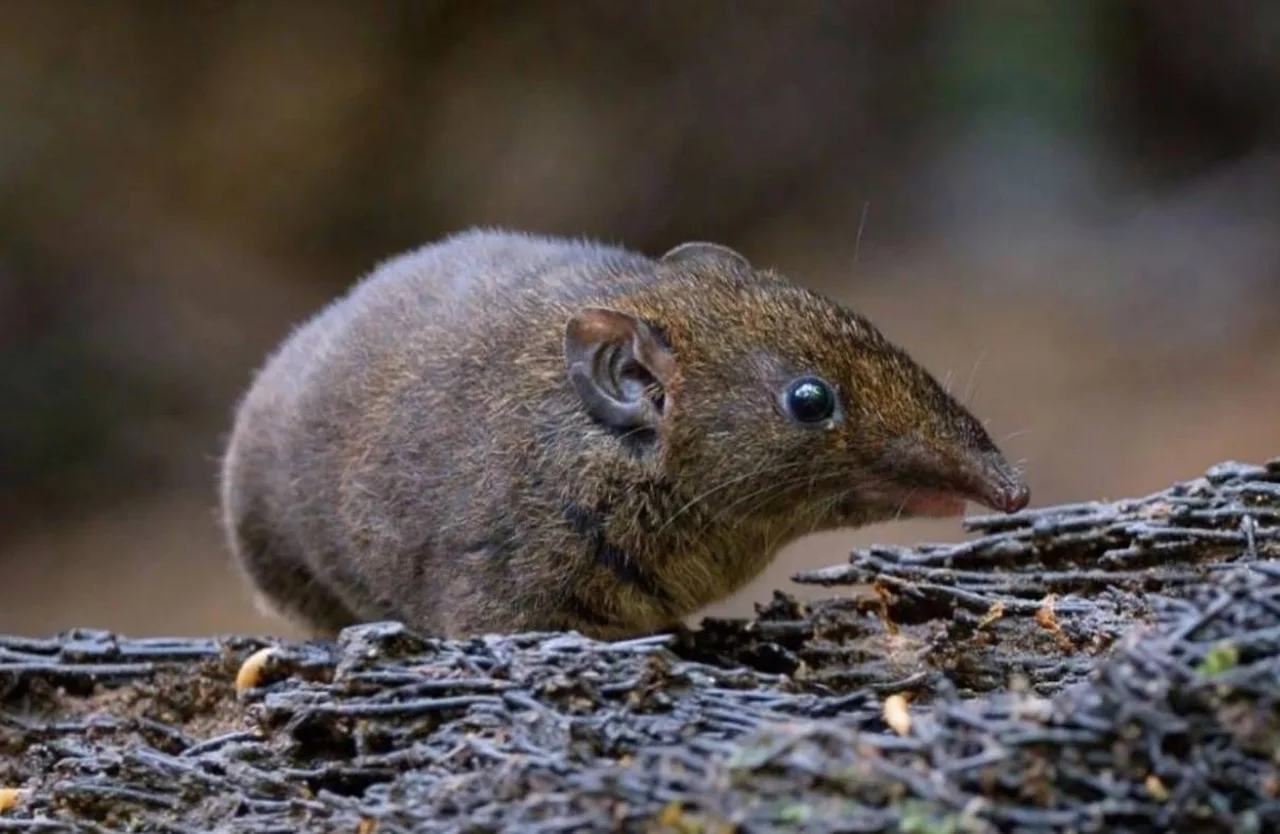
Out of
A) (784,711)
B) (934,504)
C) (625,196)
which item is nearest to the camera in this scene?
(784,711)

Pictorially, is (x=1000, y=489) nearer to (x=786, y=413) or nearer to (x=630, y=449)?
(x=786, y=413)

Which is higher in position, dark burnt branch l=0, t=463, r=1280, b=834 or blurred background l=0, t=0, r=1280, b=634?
blurred background l=0, t=0, r=1280, b=634

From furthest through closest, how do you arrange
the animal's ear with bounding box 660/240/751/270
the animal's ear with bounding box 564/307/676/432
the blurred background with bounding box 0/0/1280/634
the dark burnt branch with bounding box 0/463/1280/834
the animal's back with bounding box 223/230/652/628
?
the blurred background with bounding box 0/0/1280/634 → the animal's ear with bounding box 660/240/751/270 → the animal's back with bounding box 223/230/652/628 → the animal's ear with bounding box 564/307/676/432 → the dark burnt branch with bounding box 0/463/1280/834

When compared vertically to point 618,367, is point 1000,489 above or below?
below

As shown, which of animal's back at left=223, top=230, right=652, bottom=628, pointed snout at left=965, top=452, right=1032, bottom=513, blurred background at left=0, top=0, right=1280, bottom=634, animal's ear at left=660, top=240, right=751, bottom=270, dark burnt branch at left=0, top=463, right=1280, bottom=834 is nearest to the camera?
dark burnt branch at left=0, top=463, right=1280, bottom=834

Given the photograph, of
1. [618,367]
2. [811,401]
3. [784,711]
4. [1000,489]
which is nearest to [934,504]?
[1000,489]

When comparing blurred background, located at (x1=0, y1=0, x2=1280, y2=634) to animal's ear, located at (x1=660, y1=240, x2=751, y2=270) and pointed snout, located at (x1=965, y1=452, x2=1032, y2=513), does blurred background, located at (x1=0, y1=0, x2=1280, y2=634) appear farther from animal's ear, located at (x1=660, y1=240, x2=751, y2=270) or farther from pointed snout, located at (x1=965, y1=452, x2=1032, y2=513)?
pointed snout, located at (x1=965, y1=452, x2=1032, y2=513)

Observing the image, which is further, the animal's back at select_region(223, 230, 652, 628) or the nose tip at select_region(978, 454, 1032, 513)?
the animal's back at select_region(223, 230, 652, 628)

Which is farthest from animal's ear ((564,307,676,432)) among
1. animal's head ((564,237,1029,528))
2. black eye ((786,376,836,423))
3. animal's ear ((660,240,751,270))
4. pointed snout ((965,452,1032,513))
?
pointed snout ((965,452,1032,513))
